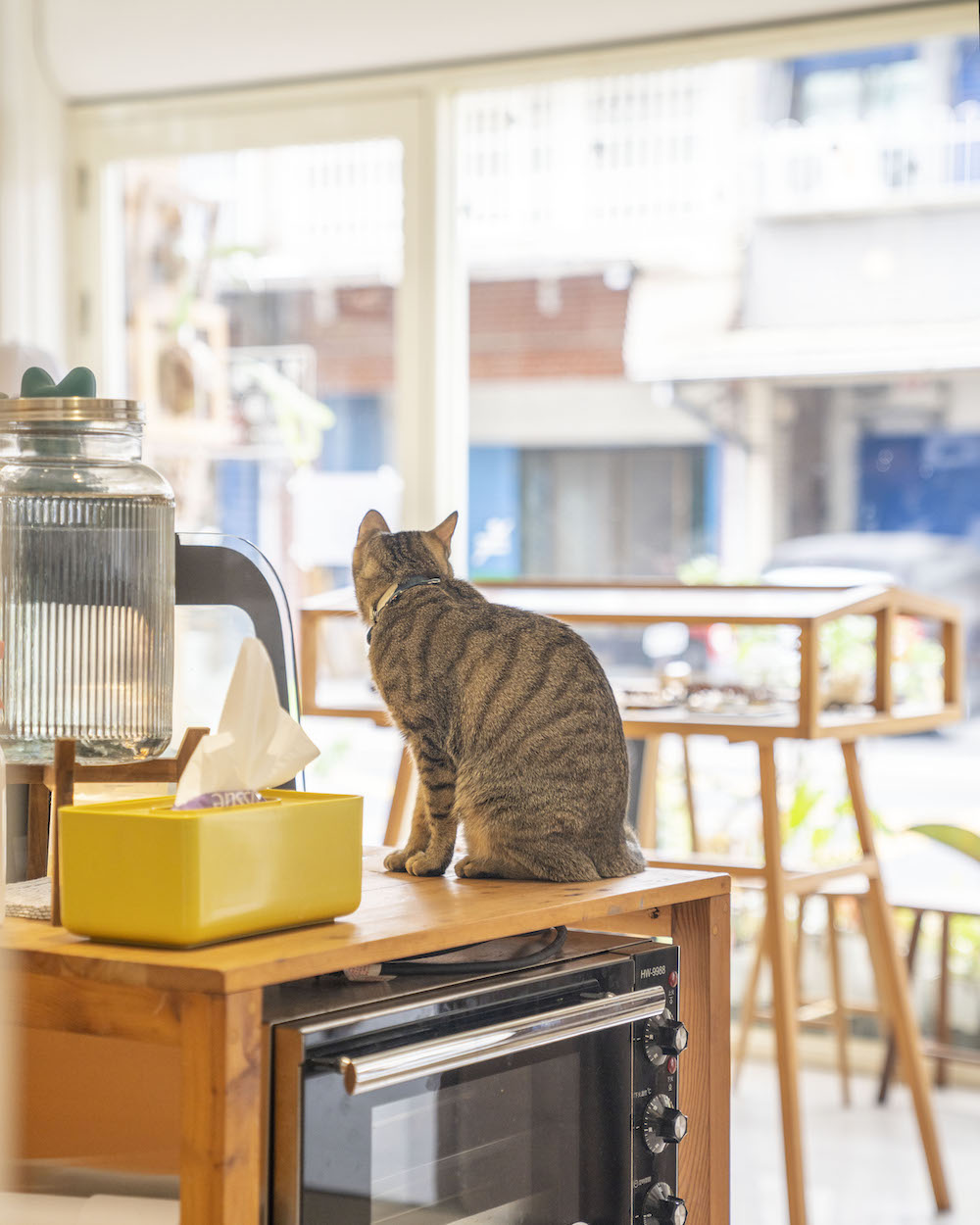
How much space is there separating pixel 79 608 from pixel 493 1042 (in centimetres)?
45

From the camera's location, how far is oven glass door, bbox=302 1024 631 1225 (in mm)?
1024

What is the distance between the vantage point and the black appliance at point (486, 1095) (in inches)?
39.8

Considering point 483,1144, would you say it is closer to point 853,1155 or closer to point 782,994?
point 782,994

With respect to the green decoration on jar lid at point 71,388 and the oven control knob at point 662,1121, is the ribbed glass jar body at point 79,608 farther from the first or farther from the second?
the oven control knob at point 662,1121

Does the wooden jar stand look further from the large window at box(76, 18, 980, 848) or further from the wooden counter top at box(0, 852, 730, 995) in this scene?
the large window at box(76, 18, 980, 848)

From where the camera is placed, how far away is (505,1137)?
1.21m

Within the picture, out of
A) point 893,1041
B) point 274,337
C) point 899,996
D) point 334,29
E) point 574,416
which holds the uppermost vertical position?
point 334,29

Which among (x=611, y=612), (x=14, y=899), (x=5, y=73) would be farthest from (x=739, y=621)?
(x=5, y=73)

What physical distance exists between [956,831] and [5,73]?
2488mm

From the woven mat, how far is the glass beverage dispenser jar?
0.10 m

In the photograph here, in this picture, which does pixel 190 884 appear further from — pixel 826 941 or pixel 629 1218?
pixel 826 941

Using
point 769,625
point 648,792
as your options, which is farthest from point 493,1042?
point 648,792

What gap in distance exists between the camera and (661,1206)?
1.32 m

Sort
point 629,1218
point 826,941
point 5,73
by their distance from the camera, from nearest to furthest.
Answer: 1. point 5,73
2. point 629,1218
3. point 826,941
